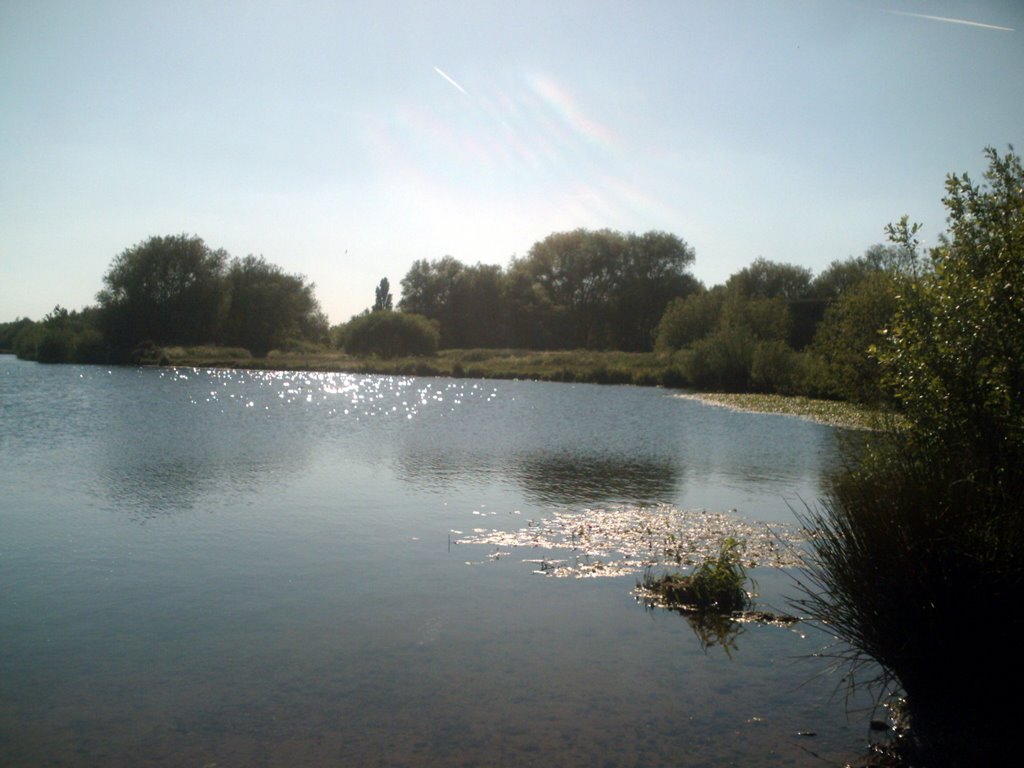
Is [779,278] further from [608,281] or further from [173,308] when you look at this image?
[173,308]

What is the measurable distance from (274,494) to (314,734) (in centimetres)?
1100

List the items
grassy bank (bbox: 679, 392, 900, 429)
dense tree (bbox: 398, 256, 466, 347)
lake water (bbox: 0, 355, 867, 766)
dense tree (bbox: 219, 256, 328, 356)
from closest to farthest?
lake water (bbox: 0, 355, 867, 766) → grassy bank (bbox: 679, 392, 900, 429) → dense tree (bbox: 219, 256, 328, 356) → dense tree (bbox: 398, 256, 466, 347)

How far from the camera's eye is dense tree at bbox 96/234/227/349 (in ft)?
273

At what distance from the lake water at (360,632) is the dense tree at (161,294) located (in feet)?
222

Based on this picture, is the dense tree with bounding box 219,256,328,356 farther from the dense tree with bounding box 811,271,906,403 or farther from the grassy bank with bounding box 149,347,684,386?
the dense tree with bounding box 811,271,906,403

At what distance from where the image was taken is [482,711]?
738 cm

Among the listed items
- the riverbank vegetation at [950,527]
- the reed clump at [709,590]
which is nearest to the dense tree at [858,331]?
the reed clump at [709,590]

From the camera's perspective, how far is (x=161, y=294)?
84.2m

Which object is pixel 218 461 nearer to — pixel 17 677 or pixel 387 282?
pixel 17 677

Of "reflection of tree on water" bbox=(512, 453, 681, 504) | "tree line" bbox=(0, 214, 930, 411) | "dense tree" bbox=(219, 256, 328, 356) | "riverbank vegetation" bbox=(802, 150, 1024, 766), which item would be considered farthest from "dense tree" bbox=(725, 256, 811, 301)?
"riverbank vegetation" bbox=(802, 150, 1024, 766)

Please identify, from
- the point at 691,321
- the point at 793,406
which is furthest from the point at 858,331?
the point at 691,321

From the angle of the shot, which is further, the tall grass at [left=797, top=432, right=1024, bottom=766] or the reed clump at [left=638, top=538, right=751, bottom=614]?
the reed clump at [left=638, top=538, right=751, bottom=614]

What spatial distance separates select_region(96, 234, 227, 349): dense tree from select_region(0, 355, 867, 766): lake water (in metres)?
67.6

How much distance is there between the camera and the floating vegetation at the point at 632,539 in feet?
40.4
